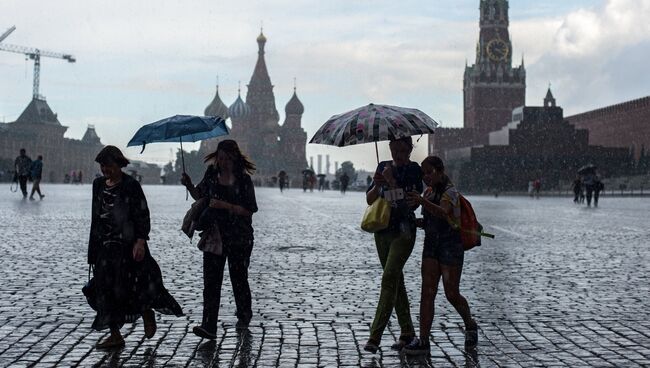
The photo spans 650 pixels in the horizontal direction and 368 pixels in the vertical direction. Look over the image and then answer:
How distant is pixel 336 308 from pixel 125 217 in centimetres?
231

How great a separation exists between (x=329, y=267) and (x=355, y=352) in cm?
537

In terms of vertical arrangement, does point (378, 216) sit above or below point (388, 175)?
below

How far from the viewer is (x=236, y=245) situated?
7316 millimetres

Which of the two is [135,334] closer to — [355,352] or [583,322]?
[355,352]

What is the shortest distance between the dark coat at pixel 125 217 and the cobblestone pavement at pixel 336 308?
648 millimetres

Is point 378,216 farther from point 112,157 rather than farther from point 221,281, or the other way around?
point 112,157

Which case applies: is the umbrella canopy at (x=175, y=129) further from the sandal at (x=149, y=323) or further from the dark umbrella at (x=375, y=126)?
the sandal at (x=149, y=323)

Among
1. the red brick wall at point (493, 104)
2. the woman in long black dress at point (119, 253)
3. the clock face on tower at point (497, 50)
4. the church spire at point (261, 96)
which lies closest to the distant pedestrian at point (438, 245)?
the woman in long black dress at point (119, 253)

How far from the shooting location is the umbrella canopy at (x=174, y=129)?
7.20m

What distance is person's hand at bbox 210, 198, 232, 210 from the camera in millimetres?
7180

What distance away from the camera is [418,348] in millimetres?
6527

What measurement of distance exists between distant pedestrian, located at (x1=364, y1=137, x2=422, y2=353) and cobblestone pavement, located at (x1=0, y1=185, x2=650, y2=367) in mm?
196

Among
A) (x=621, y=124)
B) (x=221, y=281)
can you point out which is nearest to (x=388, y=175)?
(x=221, y=281)

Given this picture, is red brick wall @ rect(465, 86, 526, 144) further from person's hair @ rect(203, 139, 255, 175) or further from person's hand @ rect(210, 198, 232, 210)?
person's hand @ rect(210, 198, 232, 210)
